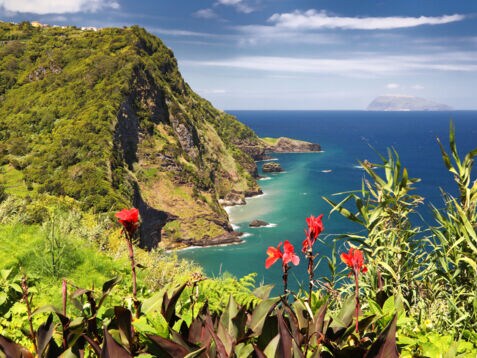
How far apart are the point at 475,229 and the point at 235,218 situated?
81566 mm

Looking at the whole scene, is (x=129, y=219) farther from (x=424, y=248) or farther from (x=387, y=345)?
(x=424, y=248)

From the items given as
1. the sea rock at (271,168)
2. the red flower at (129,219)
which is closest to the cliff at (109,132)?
the sea rock at (271,168)

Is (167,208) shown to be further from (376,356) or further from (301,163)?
(301,163)

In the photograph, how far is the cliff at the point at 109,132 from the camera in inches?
2398

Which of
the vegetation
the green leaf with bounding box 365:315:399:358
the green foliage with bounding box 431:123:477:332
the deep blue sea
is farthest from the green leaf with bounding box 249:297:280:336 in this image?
the deep blue sea

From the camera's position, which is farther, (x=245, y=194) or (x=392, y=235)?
(x=245, y=194)

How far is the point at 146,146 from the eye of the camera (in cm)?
7612

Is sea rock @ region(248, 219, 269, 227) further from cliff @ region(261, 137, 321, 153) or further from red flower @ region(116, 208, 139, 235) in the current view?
cliff @ region(261, 137, 321, 153)

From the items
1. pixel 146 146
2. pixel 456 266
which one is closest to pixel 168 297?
pixel 456 266

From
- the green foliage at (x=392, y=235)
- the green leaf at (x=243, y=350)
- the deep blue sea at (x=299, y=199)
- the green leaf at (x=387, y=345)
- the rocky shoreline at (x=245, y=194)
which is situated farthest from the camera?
the rocky shoreline at (x=245, y=194)

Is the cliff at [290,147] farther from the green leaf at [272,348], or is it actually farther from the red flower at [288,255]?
the green leaf at [272,348]

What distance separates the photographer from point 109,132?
6781 cm

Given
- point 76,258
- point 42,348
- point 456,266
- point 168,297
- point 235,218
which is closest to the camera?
point 42,348

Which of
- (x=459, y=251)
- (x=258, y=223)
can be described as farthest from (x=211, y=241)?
(x=459, y=251)
